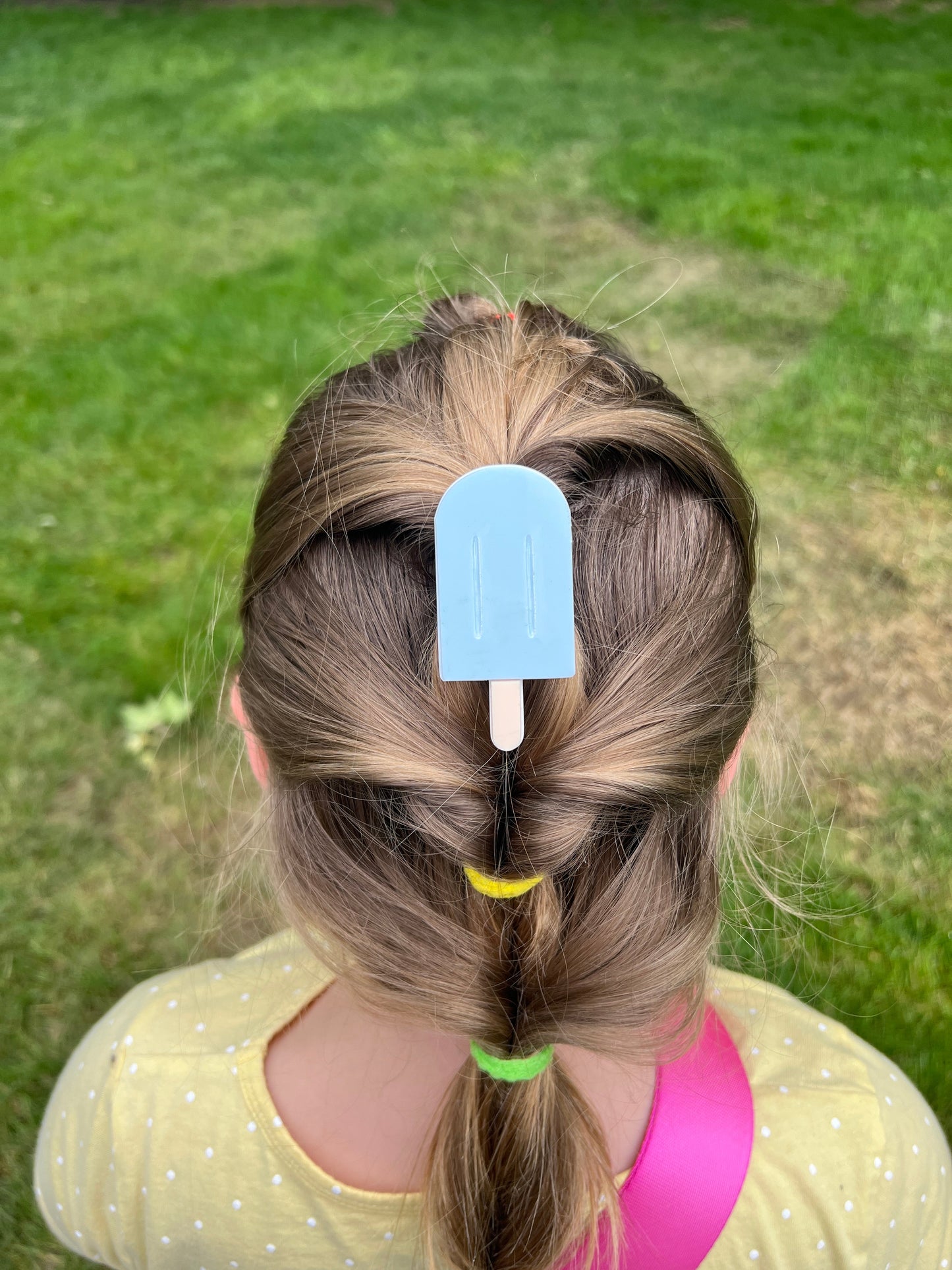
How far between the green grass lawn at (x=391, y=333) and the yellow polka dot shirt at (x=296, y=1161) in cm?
47

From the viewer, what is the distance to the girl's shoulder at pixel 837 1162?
1012 mm

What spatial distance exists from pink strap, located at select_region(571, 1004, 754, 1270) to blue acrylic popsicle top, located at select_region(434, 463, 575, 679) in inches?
22.9

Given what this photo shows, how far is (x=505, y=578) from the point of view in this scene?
0.74 meters

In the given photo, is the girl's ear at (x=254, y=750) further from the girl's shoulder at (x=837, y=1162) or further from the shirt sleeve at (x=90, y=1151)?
the girl's shoulder at (x=837, y=1162)

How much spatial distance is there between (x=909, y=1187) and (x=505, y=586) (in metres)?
0.91

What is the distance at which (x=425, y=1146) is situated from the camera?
96 centimetres

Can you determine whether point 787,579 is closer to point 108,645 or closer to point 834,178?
point 108,645

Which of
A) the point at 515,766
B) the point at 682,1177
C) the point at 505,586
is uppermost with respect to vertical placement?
the point at 505,586

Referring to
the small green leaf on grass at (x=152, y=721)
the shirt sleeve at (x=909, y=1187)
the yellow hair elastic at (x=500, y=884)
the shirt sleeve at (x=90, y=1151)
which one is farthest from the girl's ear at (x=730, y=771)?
the small green leaf on grass at (x=152, y=721)

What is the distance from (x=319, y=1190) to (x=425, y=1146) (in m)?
0.14

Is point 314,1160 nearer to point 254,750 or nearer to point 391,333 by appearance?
point 254,750

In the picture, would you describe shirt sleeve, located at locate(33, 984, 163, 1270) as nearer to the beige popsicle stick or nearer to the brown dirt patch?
the beige popsicle stick

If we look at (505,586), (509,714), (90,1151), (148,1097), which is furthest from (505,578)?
(90,1151)

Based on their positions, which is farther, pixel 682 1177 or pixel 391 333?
pixel 391 333
